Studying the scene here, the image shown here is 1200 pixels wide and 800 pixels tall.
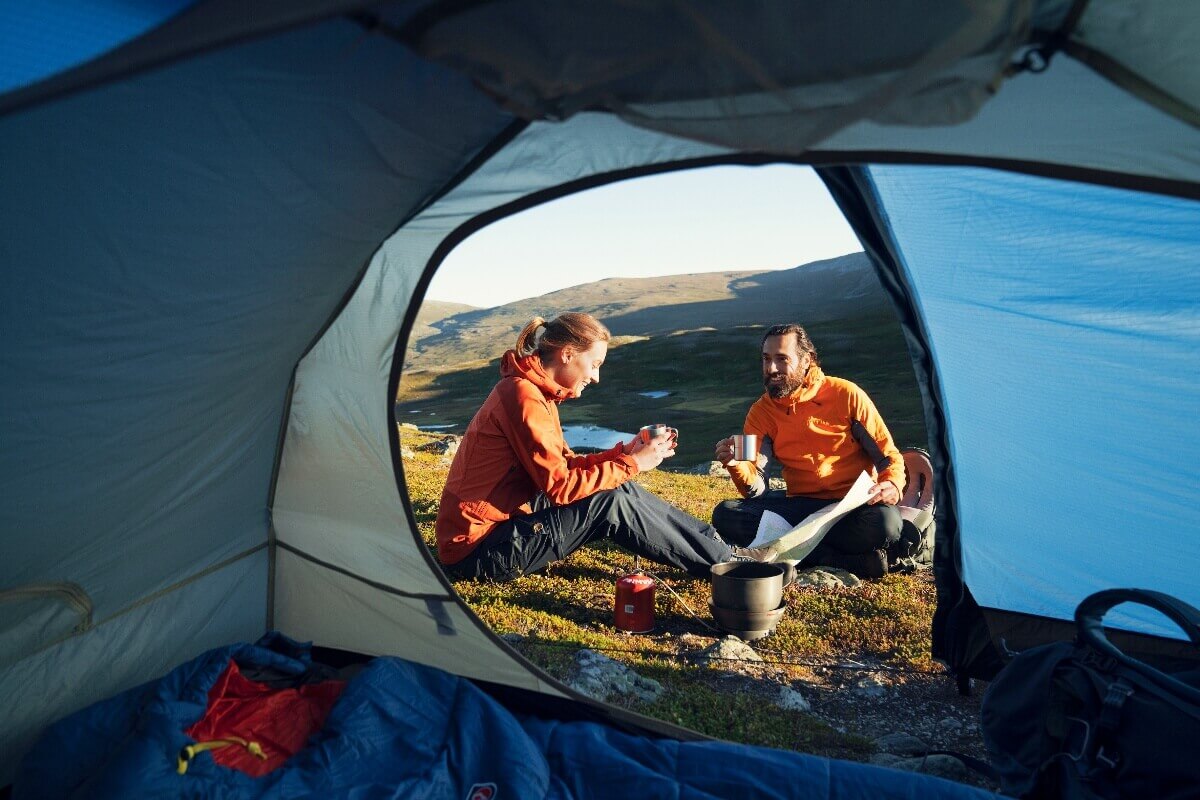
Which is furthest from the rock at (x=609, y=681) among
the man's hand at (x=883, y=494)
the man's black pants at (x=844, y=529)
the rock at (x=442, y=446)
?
the rock at (x=442, y=446)

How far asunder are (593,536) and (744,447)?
1.13 metres

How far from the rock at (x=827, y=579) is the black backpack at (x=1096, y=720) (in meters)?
2.42

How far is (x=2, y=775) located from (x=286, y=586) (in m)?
1.18

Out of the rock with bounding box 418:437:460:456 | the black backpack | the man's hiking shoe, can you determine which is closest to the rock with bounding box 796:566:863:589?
the man's hiking shoe

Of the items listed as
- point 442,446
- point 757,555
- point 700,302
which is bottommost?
point 442,446

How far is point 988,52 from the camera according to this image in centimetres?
191

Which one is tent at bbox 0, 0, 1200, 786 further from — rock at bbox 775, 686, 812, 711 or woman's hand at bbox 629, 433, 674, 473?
woman's hand at bbox 629, 433, 674, 473

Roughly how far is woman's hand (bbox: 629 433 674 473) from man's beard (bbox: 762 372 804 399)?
116 cm

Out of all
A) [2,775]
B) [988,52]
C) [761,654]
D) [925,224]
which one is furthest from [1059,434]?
[2,775]

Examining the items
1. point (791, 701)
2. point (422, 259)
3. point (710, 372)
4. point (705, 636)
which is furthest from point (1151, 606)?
point (710, 372)

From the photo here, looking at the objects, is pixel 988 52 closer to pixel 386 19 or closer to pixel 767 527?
pixel 386 19

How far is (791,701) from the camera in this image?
3.89 meters

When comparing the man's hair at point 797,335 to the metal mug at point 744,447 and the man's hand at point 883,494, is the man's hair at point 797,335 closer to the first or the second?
the metal mug at point 744,447

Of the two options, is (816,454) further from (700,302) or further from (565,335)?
(700,302)
